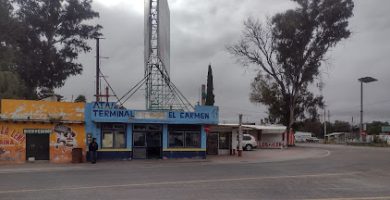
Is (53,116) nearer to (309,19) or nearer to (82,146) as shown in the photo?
(82,146)

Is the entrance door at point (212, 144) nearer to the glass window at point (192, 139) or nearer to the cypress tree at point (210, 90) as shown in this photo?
the cypress tree at point (210, 90)

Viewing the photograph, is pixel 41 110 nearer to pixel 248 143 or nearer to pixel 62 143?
pixel 62 143

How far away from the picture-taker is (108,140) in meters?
36.9

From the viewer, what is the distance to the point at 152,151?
38.3 m

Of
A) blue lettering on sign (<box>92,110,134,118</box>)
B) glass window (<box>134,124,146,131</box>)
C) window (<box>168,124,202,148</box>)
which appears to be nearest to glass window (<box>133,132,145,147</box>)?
glass window (<box>134,124,146,131</box>)

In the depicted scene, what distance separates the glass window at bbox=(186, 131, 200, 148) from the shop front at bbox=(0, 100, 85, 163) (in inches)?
Result: 292

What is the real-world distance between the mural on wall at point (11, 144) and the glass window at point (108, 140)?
525cm

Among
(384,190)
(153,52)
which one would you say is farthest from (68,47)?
(384,190)

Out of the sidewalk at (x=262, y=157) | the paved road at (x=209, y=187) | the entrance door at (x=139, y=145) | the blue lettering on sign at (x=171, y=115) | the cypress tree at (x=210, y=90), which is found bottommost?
the sidewalk at (x=262, y=157)

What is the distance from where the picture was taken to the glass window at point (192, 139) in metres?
39.0

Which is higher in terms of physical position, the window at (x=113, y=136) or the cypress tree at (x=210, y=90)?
the cypress tree at (x=210, y=90)

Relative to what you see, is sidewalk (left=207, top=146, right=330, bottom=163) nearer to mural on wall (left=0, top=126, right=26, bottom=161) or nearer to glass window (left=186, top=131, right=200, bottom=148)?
glass window (left=186, top=131, right=200, bottom=148)

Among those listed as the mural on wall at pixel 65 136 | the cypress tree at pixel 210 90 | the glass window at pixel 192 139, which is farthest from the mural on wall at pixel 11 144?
the cypress tree at pixel 210 90

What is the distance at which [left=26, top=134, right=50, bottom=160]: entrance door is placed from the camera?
3469 cm
